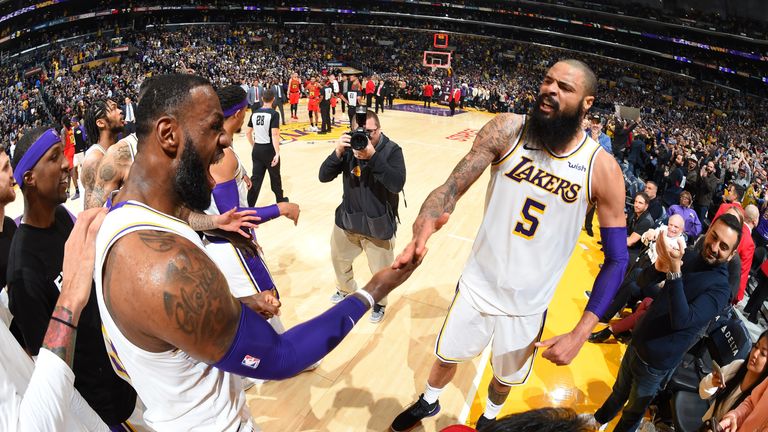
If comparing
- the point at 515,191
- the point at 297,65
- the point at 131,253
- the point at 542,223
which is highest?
the point at 131,253

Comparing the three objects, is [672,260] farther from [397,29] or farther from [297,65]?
[397,29]

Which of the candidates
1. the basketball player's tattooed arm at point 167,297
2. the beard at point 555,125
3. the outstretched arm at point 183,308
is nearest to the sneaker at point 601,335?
the beard at point 555,125

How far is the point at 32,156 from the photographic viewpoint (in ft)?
6.77

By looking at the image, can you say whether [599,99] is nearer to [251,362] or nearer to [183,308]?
[251,362]

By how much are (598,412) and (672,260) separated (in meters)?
1.43

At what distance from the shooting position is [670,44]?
30969 millimetres

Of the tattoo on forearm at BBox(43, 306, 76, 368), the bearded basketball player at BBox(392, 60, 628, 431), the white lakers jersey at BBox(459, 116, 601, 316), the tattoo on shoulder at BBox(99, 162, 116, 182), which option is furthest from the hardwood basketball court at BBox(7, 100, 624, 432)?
the tattoo on forearm at BBox(43, 306, 76, 368)

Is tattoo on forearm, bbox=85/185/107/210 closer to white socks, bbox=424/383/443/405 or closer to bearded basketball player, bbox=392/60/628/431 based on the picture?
bearded basketball player, bbox=392/60/628/431

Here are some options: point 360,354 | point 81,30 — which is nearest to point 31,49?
point 81,30

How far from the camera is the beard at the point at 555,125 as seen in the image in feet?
7.70

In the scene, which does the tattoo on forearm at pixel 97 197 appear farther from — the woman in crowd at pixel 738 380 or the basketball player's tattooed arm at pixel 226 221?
the woman in crowd at pixel 738 380

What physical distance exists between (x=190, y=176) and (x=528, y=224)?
1756 mm

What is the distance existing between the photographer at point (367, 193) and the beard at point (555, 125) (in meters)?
1.49

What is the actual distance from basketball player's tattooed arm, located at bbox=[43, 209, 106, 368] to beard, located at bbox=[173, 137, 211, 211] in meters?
0.27
